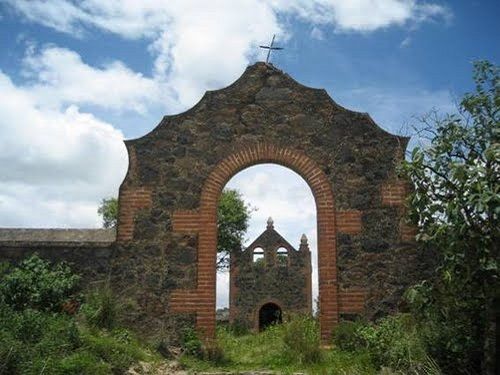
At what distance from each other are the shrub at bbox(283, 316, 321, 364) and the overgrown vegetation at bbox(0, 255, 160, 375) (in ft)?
7.27

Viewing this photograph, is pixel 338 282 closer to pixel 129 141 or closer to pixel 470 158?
pixel 470 158

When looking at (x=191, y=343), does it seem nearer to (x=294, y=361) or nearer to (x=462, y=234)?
(x=294, y=361)

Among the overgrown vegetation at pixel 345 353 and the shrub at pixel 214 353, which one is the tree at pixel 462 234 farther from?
the shrub at pixel 214 353

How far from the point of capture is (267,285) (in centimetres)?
2866

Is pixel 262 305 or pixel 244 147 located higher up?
pixel 244 147

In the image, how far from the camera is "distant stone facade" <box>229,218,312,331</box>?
2833 cm

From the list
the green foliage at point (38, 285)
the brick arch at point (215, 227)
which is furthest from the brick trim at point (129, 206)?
the green foliage at point (38, 285)

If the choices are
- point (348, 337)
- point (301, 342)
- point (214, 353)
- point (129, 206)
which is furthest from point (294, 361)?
point (129, 206)

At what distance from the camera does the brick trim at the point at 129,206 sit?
33.4 feet

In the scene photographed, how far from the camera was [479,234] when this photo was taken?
6.54 m

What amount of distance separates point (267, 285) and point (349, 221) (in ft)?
62.6

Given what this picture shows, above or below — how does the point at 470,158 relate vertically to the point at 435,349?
above

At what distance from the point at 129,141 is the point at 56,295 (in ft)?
10.2

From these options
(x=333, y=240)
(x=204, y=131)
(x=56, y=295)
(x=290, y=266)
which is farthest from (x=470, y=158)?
(x=290, y=266)
